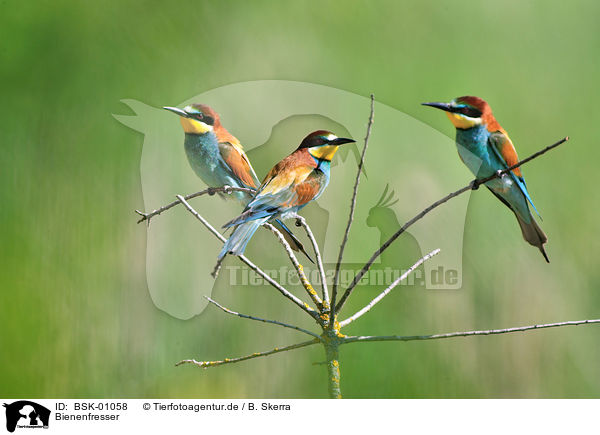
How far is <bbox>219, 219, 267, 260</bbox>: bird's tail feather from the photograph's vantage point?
1269 millimetres

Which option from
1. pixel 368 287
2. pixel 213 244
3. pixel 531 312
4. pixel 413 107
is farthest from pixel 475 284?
pixel 213 244

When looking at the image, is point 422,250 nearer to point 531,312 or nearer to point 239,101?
point 531,312

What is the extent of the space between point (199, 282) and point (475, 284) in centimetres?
86

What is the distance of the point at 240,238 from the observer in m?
1.30

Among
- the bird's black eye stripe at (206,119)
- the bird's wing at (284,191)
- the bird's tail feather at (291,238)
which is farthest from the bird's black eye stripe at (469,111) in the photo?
the bird's black eye stripe at (206,119)

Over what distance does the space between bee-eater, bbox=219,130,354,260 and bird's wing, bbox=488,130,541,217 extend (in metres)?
0.46

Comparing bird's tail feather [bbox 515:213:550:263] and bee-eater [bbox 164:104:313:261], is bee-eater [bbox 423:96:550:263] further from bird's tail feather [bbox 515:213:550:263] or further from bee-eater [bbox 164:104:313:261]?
bee-eater [bbox 164:104:313:261]

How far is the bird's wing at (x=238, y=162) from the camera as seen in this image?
166 centimetres

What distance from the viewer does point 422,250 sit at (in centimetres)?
175
